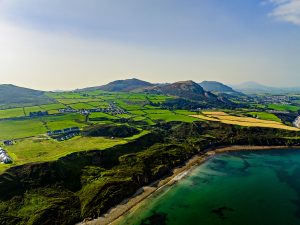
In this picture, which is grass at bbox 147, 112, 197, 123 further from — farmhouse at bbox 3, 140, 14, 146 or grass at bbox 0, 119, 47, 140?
farmhouse at bbox 3, 140, 14, 146

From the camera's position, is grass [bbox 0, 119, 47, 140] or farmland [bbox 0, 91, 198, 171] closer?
farmland [bbox 0, 91, 198, 171]

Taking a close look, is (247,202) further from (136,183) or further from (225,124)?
(225,124)

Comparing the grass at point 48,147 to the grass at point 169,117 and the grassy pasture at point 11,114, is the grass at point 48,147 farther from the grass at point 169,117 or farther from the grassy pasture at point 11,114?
the grassy pasture at point 11,114

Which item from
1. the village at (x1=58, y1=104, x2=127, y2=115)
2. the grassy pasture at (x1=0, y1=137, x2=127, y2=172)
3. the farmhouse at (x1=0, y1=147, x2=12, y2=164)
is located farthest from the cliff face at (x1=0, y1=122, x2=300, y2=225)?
the village at (x1=58, y1=104, x2=127, y2=115)

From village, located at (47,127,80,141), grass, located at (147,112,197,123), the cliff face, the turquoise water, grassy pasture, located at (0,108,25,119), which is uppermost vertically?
grassy pasture, located at (0,108,25,119)

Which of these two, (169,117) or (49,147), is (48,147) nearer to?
(49,147)

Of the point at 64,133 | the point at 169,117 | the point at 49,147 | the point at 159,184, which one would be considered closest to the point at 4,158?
the point at 49,147
